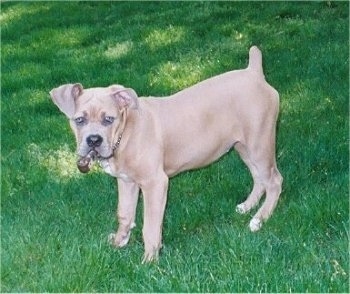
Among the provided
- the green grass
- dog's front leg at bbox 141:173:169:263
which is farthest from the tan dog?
the green grass

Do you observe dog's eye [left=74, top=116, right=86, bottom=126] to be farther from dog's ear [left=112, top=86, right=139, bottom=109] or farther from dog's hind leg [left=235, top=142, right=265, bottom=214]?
dog's hind leg [left=235, top=142, right=265, bottom=214]

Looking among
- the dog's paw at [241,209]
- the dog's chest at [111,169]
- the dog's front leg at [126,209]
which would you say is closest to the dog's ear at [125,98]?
the dog's chest at [111,169]

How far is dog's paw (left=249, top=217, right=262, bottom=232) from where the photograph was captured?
5366 mm

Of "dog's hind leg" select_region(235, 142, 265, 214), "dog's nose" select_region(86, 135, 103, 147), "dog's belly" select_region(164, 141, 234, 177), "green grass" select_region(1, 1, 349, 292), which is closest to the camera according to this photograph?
"green grass" select_region(1, 1, 349, 292)

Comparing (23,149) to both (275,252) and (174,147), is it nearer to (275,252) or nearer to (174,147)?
(174,147)

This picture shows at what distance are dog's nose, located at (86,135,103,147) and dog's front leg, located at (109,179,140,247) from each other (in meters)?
0.72

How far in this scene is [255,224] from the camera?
18.1 feet

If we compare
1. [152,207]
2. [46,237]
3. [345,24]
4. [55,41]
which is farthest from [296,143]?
[55,41]

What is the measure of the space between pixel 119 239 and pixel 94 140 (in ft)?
3.02

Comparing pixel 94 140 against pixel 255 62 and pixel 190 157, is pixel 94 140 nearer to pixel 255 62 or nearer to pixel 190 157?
pixel 190 157

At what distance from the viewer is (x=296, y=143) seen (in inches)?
271

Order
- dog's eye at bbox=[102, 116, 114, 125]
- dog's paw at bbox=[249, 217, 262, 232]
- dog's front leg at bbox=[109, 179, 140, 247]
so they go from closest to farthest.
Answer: dog's eye at bbox=[102, 116, 114, 125] < dog's paw at bbox=[249, 217, 262, 232] < dog's front leg at bbox=[109, 179, 140, 247]

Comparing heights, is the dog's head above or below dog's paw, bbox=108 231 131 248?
above

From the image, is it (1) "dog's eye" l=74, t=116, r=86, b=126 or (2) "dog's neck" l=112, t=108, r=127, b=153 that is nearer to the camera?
(1) "dog's eye" l=74, t=116, r=86, b=126
